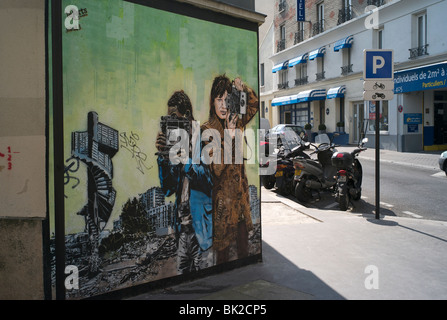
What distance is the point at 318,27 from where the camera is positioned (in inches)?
1180

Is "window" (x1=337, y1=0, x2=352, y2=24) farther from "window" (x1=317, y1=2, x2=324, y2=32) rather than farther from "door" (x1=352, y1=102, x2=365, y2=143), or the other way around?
"door" (x1=352, y1=102, x2=365, y2=143)

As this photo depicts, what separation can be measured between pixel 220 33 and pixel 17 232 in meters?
2.66

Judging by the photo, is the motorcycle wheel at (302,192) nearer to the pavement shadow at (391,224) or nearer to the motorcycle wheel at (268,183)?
the motorcycle wheel at (268,183)

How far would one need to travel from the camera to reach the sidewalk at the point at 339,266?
3910mm

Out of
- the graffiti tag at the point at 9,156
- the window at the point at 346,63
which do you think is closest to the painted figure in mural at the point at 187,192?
the graffiti tag at the point at 9,156

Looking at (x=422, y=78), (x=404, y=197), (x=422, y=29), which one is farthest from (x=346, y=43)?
(x=404, y=197)

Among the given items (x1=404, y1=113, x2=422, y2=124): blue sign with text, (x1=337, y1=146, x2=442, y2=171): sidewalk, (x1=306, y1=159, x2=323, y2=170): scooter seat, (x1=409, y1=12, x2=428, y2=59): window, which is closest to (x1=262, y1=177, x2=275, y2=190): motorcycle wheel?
(x1=306, y1=159, x2=323, y2=170): scooter seat

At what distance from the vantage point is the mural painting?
11.1 ft

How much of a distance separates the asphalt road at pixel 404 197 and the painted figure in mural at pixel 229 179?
4015 mm

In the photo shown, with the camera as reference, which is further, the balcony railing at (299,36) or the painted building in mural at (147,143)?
the balcony railing at (299,36)

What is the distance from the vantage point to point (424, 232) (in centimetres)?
614

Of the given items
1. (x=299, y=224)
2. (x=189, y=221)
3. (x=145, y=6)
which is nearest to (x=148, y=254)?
(x=189, y=221)

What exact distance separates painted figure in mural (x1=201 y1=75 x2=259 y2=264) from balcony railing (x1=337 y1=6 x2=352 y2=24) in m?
24.2
